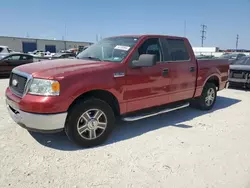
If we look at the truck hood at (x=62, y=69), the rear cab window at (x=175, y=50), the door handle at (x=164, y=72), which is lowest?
the door handle at (x=164, y=72)

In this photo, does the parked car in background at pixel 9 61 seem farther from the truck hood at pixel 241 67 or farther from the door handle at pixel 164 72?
the truck hood at pixel 241 67

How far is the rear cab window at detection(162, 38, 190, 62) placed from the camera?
4.69 metres

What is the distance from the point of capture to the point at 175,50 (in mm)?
4938

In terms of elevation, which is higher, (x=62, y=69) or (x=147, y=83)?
Result: (x=62, y=69)

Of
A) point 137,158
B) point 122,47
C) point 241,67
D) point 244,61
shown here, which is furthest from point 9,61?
point 244,61

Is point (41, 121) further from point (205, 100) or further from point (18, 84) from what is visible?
point (205, 100)

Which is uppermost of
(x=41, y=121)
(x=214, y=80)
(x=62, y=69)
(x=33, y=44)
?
(x=33, y=44)

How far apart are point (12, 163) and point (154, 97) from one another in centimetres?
270

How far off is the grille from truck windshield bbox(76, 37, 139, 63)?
132 cm

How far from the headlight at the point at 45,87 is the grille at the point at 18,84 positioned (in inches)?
12.0

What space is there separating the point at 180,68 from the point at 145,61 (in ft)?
4.54

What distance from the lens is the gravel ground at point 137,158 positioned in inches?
108

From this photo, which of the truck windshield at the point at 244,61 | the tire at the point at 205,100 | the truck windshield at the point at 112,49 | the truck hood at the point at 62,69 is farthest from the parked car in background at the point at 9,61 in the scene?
the truck windshield at the point at 244,61

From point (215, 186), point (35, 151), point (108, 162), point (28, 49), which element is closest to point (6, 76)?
point (35, 151)
